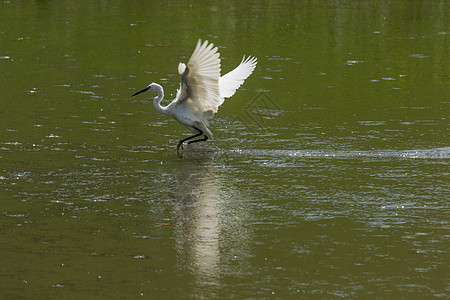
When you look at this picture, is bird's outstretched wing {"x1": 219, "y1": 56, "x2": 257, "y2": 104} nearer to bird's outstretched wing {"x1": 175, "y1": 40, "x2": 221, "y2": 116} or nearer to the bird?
the bird

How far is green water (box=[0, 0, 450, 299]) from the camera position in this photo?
17.7 feet

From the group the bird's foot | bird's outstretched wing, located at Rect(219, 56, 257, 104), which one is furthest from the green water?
bird's outstretched wing, located at Rect(219, 56, 257, 104)

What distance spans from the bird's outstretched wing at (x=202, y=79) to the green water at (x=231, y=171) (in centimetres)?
43

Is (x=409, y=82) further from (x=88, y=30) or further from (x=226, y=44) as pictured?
(x=88, y=30)

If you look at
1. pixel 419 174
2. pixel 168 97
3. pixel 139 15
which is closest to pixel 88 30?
pixel 139 15

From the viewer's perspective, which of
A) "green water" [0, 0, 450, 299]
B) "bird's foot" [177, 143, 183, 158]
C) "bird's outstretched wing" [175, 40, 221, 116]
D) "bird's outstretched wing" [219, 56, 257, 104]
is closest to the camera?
"green water" [0, 0, 450, 299]

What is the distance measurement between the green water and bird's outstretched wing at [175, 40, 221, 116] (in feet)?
1.41

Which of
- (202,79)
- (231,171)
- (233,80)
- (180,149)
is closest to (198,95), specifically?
(202,79)

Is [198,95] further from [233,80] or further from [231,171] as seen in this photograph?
[231,171]

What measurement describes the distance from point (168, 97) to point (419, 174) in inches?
169

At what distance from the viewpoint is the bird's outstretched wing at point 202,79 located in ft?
28.4

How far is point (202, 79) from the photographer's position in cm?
895

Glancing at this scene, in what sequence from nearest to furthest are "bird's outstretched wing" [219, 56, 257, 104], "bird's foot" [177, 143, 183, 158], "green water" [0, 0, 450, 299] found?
"green water" [0, 0, 450, 299] < "bird's foot" [177, 143, 183, 158] < "bird's outstretched wing" [219, 56, 257, 104]

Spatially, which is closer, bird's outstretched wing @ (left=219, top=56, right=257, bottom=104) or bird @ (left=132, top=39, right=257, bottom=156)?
bird @ (left=132, top=39, right=257, bottom=156)
